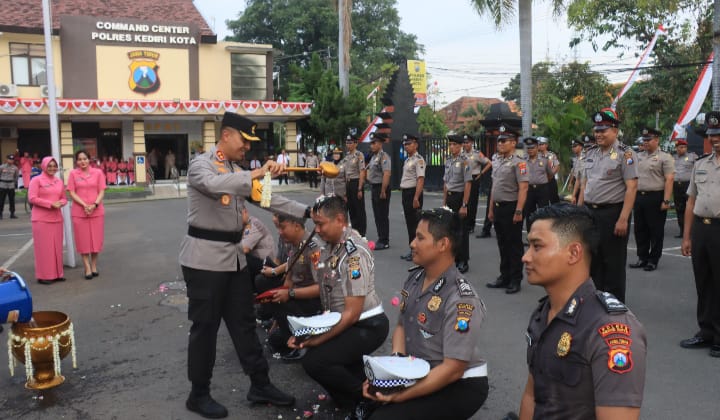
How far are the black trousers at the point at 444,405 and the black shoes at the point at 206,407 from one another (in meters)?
1.37

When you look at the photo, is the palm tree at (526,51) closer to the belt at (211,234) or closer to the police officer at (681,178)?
the police officer at (681,178)

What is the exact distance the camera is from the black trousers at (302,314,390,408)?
138 inches

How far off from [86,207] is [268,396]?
512 centimetres

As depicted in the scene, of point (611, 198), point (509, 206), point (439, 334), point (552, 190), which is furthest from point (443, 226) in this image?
point (552, 190)

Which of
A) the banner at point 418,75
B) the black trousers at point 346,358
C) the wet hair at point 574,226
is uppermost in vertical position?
the banner at point 418,75

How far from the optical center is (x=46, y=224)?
7.74 metres

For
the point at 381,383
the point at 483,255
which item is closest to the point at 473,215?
the point at 483,255

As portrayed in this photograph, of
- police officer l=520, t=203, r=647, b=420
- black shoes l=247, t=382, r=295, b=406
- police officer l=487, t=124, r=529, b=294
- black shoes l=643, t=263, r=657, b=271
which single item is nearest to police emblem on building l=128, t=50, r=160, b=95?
police officer l=487, t=124, r=529, b=294

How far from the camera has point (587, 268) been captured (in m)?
2.14

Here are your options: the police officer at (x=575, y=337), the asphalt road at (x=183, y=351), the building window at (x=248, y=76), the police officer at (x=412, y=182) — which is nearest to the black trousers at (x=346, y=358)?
the asphalt road at (x=183, y=351)

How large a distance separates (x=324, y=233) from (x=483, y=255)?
5.66 metres

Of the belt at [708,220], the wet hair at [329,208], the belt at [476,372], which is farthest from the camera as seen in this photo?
the belt at [708,220]

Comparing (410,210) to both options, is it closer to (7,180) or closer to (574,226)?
(574,226)

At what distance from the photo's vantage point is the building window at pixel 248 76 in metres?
27.5
